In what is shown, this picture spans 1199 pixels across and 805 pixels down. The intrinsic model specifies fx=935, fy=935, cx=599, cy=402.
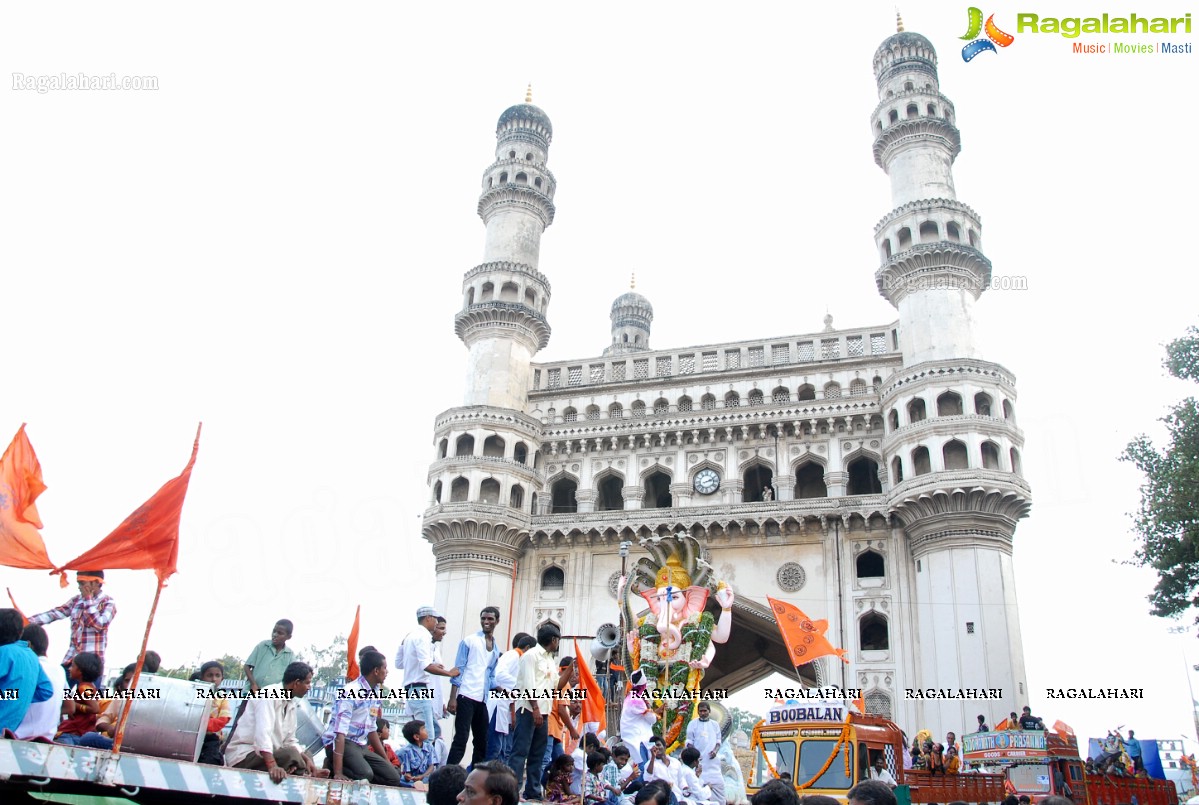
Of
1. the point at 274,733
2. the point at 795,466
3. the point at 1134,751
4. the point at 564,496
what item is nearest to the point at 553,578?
the point at 564,496

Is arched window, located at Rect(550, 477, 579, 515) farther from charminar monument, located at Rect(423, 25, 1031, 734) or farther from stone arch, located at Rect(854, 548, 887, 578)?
stone arch, located at Rect(854, 548, 887, 578)

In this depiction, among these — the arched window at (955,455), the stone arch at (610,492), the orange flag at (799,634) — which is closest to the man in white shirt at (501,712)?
the orange flag at (799,634)

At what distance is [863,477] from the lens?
111ft

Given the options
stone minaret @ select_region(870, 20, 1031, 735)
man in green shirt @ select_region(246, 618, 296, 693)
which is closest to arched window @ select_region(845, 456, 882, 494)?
stone minaret @ select_region(870, 20, 1031, 735)

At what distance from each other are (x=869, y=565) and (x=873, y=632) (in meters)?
2.16

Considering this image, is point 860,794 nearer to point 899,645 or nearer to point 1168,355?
point 899,645

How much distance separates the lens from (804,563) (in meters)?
30.8

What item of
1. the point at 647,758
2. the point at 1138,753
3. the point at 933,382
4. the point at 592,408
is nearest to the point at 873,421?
the point at 933,382

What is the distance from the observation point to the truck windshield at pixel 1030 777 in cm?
1723

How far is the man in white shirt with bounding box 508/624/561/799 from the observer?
Answer: 1006cm

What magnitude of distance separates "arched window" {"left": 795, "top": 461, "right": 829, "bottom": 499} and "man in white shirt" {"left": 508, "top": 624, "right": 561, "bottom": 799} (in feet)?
80.6

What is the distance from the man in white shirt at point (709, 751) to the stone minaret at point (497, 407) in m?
17.9

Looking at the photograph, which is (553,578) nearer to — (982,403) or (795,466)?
(795,466)

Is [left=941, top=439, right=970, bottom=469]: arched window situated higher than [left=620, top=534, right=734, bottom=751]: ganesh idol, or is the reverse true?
[left=941, top=439, right=970, bottom=469]: arched window
